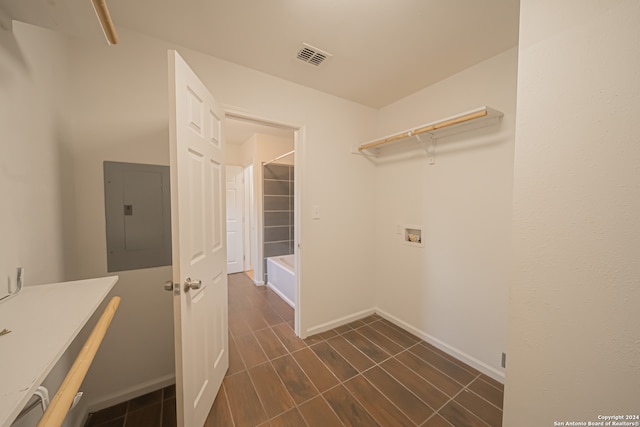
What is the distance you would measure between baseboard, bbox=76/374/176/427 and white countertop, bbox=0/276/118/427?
109cm

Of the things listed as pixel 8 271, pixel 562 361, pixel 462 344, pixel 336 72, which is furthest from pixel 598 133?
pixel 8 271

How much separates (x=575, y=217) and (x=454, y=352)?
175 cm

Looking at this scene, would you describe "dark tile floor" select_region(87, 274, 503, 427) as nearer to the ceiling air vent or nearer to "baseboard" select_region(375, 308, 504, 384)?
"baseboard" select_region(375, 308, 504, 384)

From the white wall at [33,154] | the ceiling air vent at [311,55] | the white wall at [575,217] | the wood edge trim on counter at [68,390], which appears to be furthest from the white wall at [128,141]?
the white wall at [575,217]

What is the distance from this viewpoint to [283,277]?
10.3 ft

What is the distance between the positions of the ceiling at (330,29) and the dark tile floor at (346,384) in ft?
7.26

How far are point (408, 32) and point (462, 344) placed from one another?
8.07ft

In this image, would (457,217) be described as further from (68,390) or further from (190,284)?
(68,390)

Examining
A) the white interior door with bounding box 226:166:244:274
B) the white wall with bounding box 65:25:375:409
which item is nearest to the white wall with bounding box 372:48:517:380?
the white wall with bounding box 65:25:375:409

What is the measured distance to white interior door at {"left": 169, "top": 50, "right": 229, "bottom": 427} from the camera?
3.42 ft

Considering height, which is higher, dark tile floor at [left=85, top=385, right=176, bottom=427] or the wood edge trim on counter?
the wood edge trim on counter

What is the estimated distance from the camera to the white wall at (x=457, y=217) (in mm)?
1648

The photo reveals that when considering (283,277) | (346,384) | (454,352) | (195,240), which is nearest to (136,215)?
(195,240)

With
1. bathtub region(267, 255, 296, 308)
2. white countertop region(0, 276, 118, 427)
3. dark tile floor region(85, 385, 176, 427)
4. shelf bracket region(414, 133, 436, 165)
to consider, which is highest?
shelf bracket region(414, 133, 436, 165)
